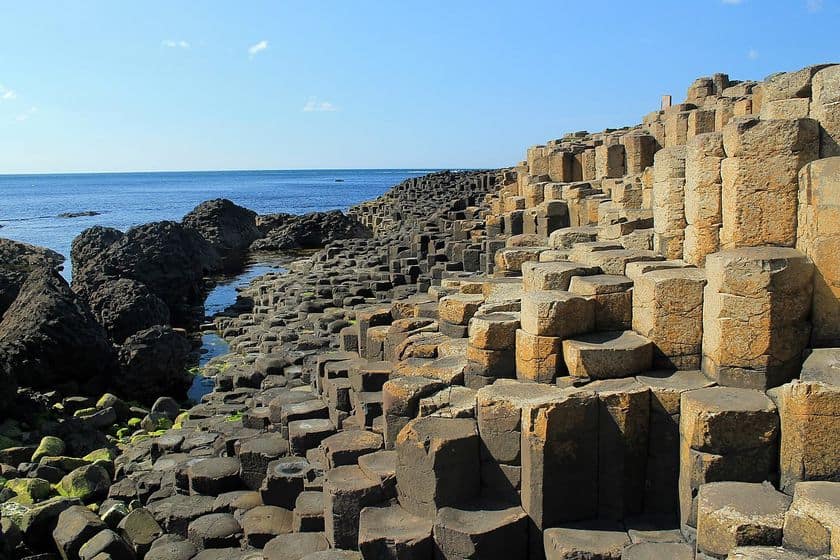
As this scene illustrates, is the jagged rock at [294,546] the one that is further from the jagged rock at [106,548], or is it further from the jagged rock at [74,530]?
the jagged rock at [74,530]

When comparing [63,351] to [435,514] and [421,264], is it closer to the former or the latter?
[421,264]

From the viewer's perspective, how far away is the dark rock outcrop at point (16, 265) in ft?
59.6

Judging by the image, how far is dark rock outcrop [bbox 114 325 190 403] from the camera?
47.8ft

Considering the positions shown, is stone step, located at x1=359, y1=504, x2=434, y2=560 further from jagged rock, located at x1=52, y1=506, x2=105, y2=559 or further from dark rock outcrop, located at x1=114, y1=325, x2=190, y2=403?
dark rock outcrop, located at x1=114, y1=325, x2=190, y2=403

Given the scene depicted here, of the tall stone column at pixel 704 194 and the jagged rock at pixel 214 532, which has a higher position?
the tall stone column at pixel 704 194

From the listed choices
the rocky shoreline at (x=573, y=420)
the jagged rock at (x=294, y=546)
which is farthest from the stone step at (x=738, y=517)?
the jagged rock at (x=294, y=546)

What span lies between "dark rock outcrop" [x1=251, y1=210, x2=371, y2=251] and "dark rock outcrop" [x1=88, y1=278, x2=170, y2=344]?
2103 cm

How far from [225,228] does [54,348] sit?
26.8 meters

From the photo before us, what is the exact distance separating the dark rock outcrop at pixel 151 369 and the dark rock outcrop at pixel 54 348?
34cm

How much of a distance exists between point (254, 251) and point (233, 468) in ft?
111

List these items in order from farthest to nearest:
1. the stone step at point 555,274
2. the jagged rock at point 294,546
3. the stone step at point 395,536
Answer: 1. the stone step at point 555,274
2. the jagged rock at point 294,546
3. the stone step at point 395,536

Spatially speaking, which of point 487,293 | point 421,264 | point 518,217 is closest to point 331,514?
point 487,293

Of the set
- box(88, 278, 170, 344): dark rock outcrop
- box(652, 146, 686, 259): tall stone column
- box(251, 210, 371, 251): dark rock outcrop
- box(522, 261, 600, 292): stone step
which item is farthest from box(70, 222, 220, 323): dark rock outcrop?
box(652, 146, 686, 259): tall stone column

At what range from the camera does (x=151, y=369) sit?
14594 mm
